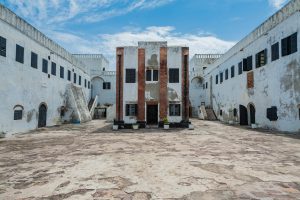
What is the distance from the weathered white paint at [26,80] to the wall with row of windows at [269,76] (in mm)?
18261

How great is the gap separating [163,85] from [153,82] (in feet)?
3.02

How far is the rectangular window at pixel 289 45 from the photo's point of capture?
14273 mm

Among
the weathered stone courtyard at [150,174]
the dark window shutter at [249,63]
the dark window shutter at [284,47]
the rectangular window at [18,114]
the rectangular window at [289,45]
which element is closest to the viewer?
the weathered stone courtyard at [150,174]

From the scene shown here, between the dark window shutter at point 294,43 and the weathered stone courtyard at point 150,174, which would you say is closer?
the weathered stone courtyard at point 150,174

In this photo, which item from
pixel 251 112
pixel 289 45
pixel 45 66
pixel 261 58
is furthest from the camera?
pixel 251 112

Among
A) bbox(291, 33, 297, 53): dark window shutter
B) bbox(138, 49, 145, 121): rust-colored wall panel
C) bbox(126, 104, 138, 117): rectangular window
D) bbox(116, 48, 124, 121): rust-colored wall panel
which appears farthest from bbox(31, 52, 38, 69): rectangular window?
bbox(291, 33, 297, 53): dark window shutter

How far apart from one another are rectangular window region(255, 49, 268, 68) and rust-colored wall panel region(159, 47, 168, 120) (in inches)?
310

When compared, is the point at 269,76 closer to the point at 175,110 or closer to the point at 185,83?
the point at 185,83

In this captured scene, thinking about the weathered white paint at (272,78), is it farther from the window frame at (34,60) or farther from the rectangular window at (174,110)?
the window frame at (34,60)

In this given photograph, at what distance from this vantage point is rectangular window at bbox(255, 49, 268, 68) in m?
17.8

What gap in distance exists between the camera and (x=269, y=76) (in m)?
17.2

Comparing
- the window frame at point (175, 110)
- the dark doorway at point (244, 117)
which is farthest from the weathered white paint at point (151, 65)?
the dark doorway at point (244, 117)

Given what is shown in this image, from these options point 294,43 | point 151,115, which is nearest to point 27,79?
point 151,115

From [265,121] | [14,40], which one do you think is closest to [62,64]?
[14,40]
